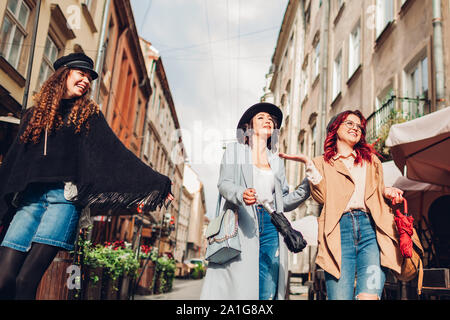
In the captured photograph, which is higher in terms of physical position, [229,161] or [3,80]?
[3,80]

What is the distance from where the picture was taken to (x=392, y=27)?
35.5ft

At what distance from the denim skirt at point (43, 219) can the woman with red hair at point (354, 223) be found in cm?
150

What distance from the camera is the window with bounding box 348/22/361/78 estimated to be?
14.1 meters

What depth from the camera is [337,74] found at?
16391 millimetres

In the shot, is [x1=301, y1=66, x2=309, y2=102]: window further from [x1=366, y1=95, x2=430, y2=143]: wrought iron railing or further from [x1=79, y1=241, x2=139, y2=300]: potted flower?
[x1=79, y1=241, x2=139, y2=300]: potted flower

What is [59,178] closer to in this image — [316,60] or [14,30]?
[14,30]

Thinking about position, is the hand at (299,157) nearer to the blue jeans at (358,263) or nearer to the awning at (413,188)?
the blue jeans at (358,263)

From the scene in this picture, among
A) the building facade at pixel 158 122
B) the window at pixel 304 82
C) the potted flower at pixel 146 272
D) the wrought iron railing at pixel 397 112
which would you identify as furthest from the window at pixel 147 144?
the wrought iron railing at pixel 397 112

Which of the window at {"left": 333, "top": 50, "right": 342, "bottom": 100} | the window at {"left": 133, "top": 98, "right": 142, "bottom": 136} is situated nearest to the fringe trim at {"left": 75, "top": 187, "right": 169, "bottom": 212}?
the window at {"left": 333, "top": 50, "right": 342, "bottom": 100}

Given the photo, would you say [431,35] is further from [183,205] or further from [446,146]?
[183,205]

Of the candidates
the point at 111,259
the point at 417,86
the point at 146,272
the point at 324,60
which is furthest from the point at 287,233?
the point at 324,60

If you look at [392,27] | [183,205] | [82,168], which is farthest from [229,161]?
[183,205]

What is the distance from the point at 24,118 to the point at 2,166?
37cm
